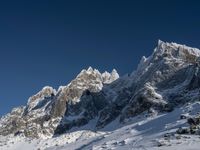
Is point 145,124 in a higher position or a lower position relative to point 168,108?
lower

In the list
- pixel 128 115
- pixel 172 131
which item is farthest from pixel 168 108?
pixel 172 131

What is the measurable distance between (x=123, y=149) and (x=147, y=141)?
4441 millimetres

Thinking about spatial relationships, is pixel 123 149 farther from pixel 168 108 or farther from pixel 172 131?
pixel 168 108

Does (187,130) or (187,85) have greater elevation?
(187,85)

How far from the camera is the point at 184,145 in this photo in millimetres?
77125

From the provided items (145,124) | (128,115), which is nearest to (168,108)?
(128,115)

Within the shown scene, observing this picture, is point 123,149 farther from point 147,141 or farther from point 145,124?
point 145,124

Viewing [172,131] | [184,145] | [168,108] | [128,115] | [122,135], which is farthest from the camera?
[128,115]

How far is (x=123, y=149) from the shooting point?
91.7m

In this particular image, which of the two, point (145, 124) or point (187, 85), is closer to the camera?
point (145, 124)

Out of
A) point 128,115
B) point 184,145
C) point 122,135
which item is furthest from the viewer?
point 128,115

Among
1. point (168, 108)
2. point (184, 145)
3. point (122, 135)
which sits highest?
point (168, 108)

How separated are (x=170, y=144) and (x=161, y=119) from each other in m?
44.9

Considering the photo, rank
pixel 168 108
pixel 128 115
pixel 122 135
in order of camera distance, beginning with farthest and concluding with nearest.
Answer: pixel 128 115 → pixel 168 108 → pixel 122 135
